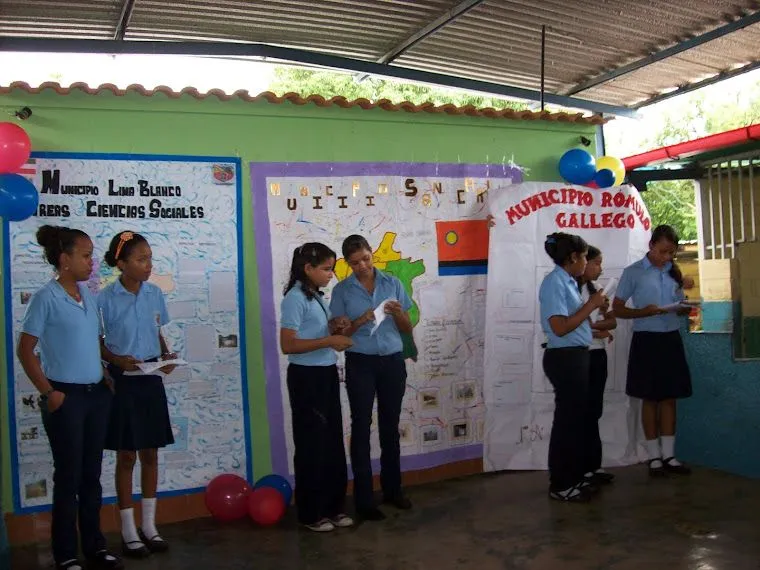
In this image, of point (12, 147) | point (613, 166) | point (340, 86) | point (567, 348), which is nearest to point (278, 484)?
point (567, 348)

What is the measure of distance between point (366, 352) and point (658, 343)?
6.19 ft

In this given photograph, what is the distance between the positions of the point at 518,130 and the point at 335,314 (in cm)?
209

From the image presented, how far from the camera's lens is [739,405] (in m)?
4.92

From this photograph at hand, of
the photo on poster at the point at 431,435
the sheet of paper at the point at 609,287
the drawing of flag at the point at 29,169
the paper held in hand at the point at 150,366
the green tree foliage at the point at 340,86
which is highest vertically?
the green tree foliage at the point at 340,86

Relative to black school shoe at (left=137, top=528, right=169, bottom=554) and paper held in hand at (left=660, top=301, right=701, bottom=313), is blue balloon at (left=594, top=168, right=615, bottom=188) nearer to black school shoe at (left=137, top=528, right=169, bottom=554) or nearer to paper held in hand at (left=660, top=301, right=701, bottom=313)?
paper held in hand at (left=660, top=301, right=701, bottom=313)

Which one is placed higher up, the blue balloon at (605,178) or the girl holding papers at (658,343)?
the blue balloon at (605,178)

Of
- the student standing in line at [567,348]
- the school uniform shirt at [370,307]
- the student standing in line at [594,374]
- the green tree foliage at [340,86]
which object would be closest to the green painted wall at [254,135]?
the school uniform shirt at [370,307]

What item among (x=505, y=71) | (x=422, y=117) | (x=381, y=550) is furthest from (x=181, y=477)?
(x=505, y=71)

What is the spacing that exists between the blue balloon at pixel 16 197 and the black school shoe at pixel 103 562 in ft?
5.37

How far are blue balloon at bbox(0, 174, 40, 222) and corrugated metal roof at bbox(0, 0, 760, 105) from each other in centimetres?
188

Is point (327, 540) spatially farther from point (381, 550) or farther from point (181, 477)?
point (181, 477)

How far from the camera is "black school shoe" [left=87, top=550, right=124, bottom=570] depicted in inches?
138

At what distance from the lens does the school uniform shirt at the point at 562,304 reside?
4258 mm

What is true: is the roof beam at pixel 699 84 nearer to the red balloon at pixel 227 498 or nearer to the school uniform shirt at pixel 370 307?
the school uniform shirt at pixel 370 307
